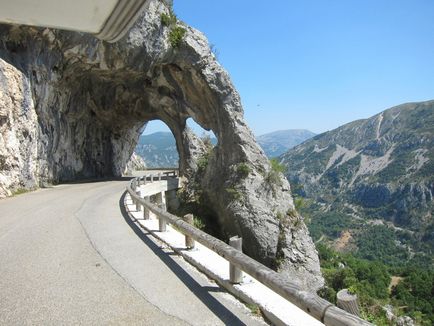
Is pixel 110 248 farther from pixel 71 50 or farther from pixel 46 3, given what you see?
pixel 71 50

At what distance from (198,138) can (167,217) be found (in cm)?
2887

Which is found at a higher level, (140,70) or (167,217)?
(140,70)

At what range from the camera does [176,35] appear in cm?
2972

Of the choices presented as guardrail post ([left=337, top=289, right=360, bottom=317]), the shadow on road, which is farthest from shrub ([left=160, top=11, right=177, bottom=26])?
guardrail post ([left=337, top=289, right=360, bottom=317])

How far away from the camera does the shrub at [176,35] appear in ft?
97.1

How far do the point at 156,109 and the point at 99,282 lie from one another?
110 ft

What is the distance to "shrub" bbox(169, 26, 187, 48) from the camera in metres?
29.6

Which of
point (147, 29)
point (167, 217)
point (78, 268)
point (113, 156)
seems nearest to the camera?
point (78, 268)

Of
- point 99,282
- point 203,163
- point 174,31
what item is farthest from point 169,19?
point 99,282

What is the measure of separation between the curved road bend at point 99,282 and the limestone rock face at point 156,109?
38.5 feet

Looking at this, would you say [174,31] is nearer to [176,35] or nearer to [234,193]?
[176,35]

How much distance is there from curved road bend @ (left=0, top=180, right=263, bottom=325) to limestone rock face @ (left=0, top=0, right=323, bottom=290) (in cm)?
1173

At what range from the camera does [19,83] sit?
20.6 meters

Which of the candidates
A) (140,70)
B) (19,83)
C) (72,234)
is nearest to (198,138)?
(140,70)
